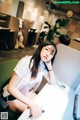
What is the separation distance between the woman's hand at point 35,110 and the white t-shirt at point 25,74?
351mm

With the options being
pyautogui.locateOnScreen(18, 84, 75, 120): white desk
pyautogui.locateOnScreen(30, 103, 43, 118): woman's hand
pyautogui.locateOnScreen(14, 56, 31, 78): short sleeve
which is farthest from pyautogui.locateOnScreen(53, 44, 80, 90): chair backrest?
pyautogui.locateOnScreen(30, 103, 43, 118): woman's hand

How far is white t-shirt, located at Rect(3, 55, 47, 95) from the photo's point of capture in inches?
55.1

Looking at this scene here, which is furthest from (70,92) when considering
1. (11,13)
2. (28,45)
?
(28,45)

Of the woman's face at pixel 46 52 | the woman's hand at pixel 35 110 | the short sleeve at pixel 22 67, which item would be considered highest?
the woman's face at pixel 46 52

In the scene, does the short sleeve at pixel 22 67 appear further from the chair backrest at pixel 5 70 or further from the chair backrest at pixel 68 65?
the chair backrest at pixel 68 65

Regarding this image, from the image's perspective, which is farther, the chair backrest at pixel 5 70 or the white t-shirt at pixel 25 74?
the chair backrest at pixel 5 70

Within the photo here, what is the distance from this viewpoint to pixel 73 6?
8.30 meters

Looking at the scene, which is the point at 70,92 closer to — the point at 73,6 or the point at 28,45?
the point at 28,45

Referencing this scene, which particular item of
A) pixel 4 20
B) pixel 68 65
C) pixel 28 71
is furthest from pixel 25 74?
pixel 4 20

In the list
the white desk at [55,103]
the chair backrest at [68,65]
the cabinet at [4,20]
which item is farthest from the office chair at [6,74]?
the cabinet at [4,20]

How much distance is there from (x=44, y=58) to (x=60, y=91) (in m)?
0.38

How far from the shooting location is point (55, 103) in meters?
1.30

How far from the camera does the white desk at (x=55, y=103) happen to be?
1.11m

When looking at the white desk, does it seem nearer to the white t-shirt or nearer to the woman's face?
the white t-shirt
